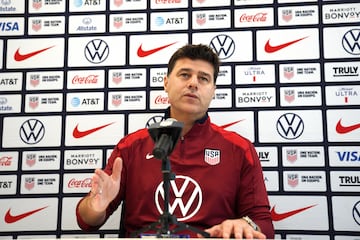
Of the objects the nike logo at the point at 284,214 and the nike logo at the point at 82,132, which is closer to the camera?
the nike logo at the point at 284,214

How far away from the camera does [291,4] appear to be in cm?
191

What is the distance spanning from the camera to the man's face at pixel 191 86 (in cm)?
148

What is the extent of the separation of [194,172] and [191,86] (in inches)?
13.8

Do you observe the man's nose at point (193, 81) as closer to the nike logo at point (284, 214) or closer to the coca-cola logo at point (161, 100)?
the coca-cola logo at point (161, 100)

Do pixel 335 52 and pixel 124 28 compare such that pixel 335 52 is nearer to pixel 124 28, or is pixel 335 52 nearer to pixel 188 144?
pixel 188 144

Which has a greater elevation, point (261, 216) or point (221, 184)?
point (221, 184)

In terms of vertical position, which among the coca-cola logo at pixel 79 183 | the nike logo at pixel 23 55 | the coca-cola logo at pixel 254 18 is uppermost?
the coca-cola logo at pixel 254 18

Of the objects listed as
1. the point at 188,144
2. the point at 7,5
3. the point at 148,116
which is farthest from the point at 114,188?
the point at 7,5

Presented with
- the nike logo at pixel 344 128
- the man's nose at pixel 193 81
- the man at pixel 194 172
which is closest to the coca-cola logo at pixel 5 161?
the man at pixel 194 172

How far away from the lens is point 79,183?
1.89 m

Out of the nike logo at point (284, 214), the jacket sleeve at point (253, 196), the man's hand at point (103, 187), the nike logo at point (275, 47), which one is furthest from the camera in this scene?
Answer: the nike logo at point (275, 47)

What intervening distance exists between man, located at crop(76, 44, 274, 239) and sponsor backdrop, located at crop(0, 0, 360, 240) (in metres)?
0.35

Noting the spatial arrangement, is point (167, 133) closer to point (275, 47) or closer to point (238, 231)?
point (238, 231)

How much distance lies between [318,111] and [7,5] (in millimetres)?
1816
